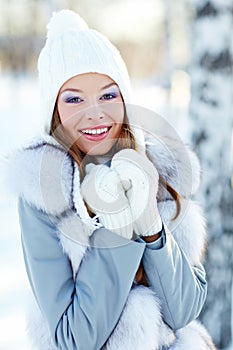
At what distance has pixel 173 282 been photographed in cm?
168

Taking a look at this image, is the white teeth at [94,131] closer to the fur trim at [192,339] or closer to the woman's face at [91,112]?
the woman's face at [91,112]

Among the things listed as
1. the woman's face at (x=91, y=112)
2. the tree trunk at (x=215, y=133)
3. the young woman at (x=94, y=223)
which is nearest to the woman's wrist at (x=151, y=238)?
the young woman at (x=94, y=223)

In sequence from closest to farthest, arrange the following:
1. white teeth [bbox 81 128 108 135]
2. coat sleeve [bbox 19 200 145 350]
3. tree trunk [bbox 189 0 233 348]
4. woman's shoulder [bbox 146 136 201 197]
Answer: coat sleeve [bbox 19 200 145 350] → white teeth [bbox 81 128 108 135] → woman's shoulder [bbox 146 136 201 197] → tree trunk [bbox 189 0 233 348]

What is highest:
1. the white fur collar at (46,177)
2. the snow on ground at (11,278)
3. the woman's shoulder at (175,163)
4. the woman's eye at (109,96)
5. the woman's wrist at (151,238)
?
the woman's eye at (109,96)

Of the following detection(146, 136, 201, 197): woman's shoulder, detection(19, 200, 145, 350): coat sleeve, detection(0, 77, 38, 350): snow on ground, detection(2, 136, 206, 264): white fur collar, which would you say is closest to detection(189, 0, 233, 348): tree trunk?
detection(0, 77, 38, 350): snow on ground

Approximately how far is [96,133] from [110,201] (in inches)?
7.7

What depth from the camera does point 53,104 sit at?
177 cm

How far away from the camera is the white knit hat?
1729mm

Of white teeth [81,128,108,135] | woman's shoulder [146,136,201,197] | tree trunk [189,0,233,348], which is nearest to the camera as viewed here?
white teeth [81,128,108,135]

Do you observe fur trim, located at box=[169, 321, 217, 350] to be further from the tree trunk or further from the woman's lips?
the tree trunk

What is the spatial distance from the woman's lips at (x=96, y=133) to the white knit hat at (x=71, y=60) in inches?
5.4

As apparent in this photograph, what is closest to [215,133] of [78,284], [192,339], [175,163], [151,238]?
[175,163]

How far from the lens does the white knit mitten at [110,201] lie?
5.34ft

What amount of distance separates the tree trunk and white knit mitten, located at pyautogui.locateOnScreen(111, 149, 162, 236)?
1825mm
